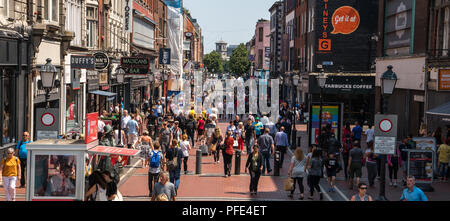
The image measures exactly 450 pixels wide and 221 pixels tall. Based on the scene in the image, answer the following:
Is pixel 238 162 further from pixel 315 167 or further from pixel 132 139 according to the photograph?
pixel 132 139

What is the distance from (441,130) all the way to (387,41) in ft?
39.2

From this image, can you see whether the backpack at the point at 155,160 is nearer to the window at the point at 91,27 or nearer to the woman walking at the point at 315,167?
the woman walking at the point at 315,167

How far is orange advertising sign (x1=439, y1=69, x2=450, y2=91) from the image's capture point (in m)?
25.4

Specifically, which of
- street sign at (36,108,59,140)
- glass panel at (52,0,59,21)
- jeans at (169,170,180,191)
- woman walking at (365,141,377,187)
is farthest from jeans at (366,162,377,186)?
glass panel at (52,0,59,21)

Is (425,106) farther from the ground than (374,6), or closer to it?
closer to it

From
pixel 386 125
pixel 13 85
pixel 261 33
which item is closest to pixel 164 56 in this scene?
pixel 13 85

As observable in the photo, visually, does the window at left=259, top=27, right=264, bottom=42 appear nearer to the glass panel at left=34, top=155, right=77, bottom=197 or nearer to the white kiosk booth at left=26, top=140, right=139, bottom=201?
the white kiosk booth at left=26, top=140, right=139, bottom=201

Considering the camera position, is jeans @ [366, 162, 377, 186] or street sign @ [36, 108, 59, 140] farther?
jeans @ [366, 162, 377, 186]

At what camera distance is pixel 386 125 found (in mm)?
17109

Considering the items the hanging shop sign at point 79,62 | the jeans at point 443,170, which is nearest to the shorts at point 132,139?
the hanging shop sign at point 79,62

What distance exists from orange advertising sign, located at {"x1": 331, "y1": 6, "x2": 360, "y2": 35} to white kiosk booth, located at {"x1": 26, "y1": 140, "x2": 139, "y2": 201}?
41.4 m

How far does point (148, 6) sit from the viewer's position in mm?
66000

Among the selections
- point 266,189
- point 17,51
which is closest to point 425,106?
point 266,189
